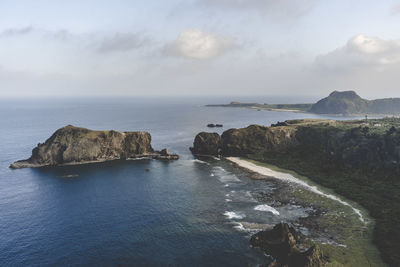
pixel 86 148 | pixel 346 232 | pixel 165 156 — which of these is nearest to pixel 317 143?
pixel 165 156

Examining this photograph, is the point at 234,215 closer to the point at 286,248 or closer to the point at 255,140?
the point at 286,248

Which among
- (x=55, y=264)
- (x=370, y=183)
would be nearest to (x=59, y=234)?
(x=55, y=264)

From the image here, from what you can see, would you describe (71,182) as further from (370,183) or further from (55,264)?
(370,183)

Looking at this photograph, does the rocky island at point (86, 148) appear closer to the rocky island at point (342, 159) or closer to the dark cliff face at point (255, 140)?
the rocky island at point (342, 159)

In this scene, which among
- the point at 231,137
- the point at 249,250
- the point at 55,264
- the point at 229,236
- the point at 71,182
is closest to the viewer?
the point at 55,264

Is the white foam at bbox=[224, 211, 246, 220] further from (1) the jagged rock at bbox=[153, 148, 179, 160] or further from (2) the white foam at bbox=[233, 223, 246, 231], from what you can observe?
(1) the jagged rock at bbox=[153, 148, 179, 160]

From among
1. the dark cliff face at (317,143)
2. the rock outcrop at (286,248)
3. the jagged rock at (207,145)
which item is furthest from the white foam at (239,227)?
the jagged rock at (207,145)
